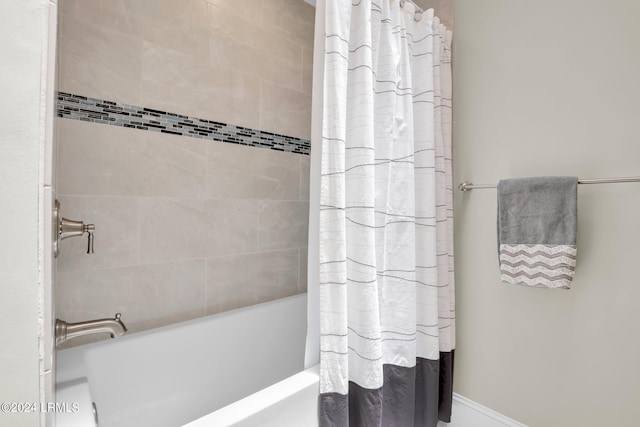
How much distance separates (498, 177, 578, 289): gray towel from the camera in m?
1.27

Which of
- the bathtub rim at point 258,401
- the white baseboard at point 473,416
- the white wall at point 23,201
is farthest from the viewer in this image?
the white baseboard at point 473,416

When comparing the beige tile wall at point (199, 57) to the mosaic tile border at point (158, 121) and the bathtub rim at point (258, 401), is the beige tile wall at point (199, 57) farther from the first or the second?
the bathtub rim at point (258, 401)

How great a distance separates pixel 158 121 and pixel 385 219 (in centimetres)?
114

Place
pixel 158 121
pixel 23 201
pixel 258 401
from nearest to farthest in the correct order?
1. pixel 23 201
2. pixel 258 401
3. pixel 158 121

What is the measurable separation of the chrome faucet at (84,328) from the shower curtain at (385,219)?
0.70m

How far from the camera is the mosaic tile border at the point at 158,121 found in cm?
128

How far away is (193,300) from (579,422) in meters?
1.83

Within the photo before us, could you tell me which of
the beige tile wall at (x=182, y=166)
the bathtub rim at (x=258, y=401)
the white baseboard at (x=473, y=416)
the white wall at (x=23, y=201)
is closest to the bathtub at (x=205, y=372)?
the bathtub rim at (x=258, y=401)

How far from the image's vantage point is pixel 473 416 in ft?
5.37

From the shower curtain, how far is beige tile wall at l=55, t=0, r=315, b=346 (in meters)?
0.80

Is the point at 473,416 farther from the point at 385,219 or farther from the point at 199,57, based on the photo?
the point at 199,57

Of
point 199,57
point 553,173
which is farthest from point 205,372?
point 553,173

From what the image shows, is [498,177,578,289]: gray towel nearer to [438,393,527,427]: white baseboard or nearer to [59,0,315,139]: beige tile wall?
[438,393,527,427]: white baseboard

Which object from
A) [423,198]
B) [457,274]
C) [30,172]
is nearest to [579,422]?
[457,274]
